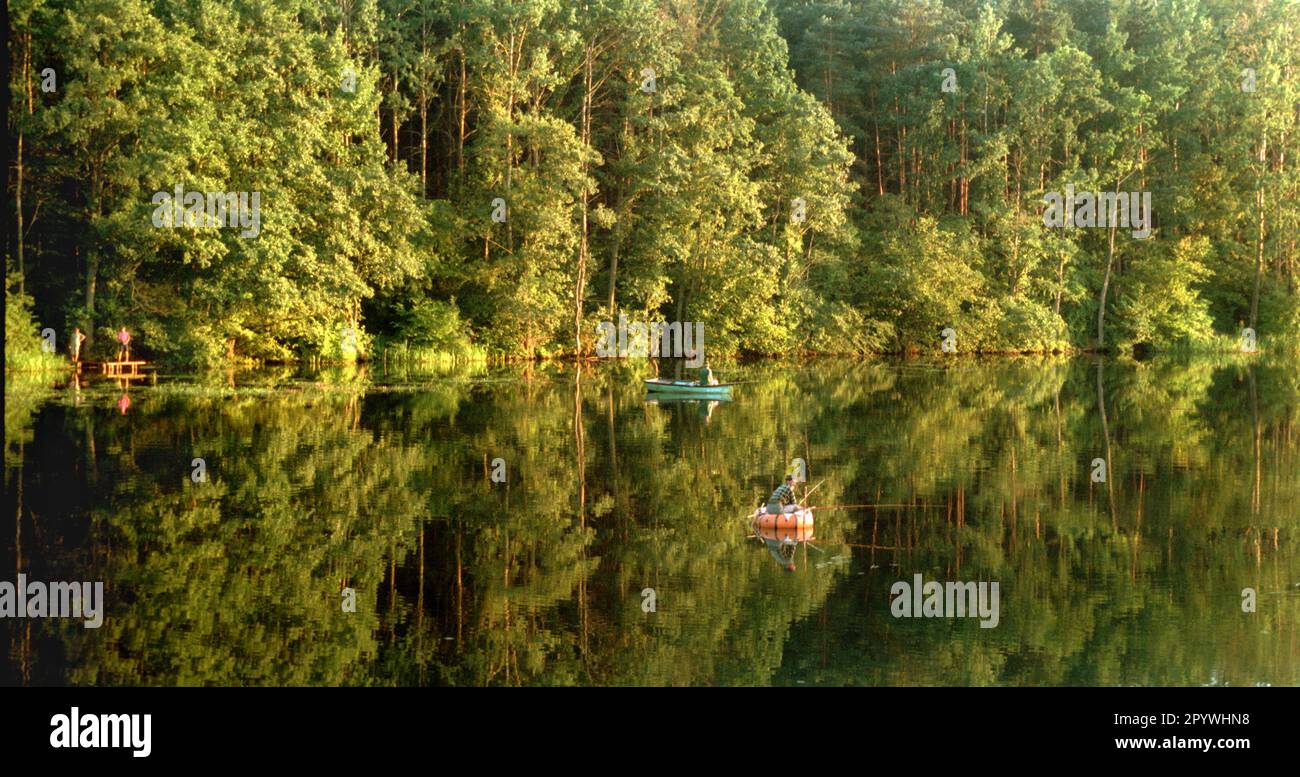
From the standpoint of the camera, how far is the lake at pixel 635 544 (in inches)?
460

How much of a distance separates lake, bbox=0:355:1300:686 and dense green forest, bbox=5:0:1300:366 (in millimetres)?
10540

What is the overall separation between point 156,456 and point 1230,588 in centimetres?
1652

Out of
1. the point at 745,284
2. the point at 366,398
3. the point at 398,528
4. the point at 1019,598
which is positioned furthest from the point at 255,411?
the point at 745,284

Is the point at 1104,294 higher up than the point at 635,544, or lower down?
higher up

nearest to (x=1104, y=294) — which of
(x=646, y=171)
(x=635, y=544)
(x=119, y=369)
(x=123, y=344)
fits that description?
(x=646, y=171)

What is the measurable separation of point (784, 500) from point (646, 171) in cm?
3496

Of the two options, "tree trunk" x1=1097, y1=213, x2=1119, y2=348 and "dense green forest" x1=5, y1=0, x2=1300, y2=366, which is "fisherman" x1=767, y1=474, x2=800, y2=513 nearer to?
"dense green forest" x1=5, y1=0, x2=1300, y2=366

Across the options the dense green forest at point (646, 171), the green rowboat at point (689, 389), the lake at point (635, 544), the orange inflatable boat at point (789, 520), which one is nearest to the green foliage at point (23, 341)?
the dense green forest at point (646, 171)

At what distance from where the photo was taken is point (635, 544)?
16.4 metres

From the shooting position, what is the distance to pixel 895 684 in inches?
437

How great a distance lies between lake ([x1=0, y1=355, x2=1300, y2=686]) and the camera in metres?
11.7

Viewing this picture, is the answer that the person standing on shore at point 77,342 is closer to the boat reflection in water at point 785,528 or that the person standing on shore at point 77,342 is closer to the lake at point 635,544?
the lake at point 635,544

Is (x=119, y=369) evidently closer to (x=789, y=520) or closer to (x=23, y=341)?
(x=23, y=341)

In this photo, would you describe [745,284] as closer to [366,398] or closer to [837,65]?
[837,65]
